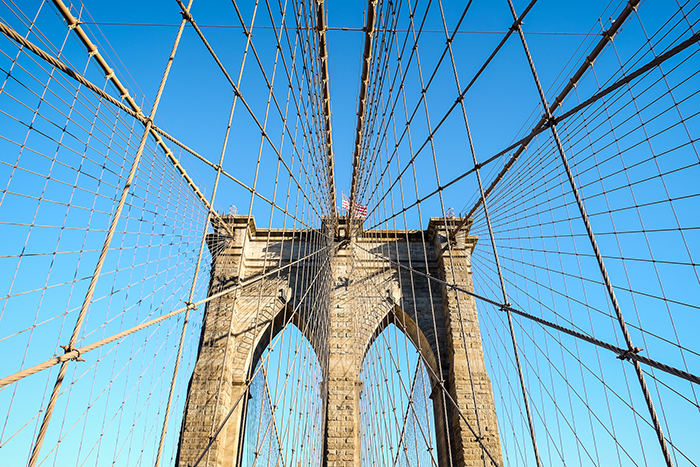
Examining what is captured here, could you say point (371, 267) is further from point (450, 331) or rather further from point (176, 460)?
point (176, 460)

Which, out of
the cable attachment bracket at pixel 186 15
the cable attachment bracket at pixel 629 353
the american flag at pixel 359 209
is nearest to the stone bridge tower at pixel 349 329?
the american flag at pixel 359 209

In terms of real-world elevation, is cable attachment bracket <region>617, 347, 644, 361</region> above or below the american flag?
below

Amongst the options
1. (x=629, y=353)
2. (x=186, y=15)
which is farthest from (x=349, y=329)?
(x=629, y=353)

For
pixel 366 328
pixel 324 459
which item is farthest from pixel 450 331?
pixel 324 459

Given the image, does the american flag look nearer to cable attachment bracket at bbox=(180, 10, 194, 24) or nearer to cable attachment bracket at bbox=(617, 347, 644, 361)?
cable attachment bracket at bbox=(180, 10, 194, 24)

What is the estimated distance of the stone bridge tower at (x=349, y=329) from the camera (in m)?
8.05

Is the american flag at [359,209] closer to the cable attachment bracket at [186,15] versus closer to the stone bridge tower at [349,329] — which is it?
the stone bridge tower at [349,329]

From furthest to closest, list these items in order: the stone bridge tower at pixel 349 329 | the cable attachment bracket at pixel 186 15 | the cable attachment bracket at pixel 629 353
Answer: the stone bridge tower at pixel 349 329, the cable attachment bracket at pixel 186 15, the cable attachment bracket at pixel 629 353

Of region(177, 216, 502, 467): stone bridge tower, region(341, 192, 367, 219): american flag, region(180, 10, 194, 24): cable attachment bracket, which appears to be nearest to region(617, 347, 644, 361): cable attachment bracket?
region(180, 10, 194, 24): cable attachment bracket

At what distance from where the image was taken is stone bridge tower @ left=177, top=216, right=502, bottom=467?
8.05 metres

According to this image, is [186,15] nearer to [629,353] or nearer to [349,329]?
[629,353]

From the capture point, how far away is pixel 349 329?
379 inches

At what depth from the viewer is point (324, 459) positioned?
8242 mm

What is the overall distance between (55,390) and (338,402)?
7.32m
